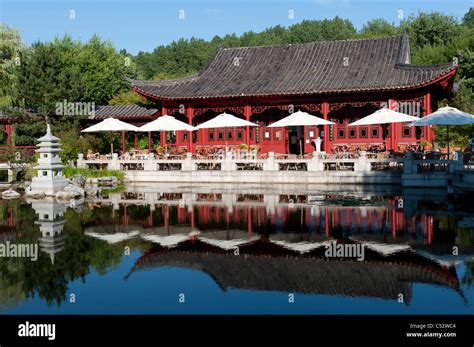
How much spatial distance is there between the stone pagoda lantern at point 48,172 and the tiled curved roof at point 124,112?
8631 mm

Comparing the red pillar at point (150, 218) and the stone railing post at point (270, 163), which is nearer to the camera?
the red pillar at point (150, 218)

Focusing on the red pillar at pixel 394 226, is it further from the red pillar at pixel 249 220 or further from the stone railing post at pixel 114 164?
the stone railing post at pixel 114 164

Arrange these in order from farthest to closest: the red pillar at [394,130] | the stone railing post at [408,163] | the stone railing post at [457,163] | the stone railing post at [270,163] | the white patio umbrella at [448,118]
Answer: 1. the red pillar at [394,130]
2. the stone railing post at [270,163]
3. the stone railing post at [408,163]
4. the white patio umbrella at [448,118]
5. the stone railing post at [457,163]

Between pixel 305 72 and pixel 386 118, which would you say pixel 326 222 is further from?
pixel 305 72

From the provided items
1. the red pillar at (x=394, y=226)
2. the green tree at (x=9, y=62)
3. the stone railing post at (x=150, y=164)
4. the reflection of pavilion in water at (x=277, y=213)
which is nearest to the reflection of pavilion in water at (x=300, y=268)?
the red pillar at (x=394, y=226)

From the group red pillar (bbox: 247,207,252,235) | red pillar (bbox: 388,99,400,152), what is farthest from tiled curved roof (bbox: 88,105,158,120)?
red pillar (bbox: 247,207,252,235)

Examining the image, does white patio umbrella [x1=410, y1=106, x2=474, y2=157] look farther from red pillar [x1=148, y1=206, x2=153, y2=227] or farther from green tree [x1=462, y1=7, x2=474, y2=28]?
green tree [x1=462, y1=7, x2=474, y2=28]

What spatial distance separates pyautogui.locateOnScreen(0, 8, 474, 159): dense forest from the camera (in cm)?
3133

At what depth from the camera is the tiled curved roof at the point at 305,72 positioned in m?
27.5

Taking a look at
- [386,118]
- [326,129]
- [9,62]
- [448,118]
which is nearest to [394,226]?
[448,118]

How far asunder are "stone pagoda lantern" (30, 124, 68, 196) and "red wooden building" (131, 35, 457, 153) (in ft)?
26.5

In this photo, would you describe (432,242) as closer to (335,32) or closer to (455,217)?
(455,217)

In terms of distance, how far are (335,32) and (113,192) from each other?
59802 millimetres
